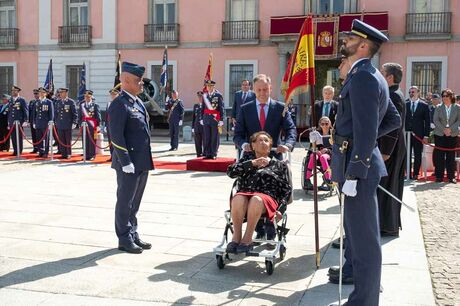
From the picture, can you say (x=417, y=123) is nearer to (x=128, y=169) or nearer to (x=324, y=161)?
(x=324, y=161)

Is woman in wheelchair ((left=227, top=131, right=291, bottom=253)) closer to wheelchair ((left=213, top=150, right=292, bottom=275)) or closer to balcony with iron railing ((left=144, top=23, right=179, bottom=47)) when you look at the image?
wheelchair ((left=213, top=150, right=292, bottom=275))

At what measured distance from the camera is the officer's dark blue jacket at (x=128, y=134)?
586 cm

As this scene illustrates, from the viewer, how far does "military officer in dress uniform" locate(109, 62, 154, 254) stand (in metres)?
5.90

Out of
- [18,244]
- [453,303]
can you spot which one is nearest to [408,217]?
[453,303]

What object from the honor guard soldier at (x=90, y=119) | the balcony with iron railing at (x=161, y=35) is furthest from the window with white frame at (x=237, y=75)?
the honor guard soldier at (x=90, y=119)

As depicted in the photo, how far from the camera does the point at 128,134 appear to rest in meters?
6.02

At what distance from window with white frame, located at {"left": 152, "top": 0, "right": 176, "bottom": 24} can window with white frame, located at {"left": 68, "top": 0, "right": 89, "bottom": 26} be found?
375 centimetres

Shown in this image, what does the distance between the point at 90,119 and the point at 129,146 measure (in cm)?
1005

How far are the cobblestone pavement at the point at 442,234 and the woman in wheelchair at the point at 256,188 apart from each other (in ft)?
5.40

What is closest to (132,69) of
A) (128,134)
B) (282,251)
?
(128,134)

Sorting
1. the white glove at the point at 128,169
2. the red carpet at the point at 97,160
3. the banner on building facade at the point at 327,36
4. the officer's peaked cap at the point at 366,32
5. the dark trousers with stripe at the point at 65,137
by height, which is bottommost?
the red carpet at the point at 97,160

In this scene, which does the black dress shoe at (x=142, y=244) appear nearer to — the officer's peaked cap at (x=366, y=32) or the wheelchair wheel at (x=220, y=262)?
the wheelchair wheel at (x=220, y=262)

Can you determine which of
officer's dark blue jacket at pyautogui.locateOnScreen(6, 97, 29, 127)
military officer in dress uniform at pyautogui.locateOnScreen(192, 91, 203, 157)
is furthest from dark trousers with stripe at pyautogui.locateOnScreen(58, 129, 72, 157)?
military officer in dress uniform at pyautogui.locateOnScreen(192, 91, 203, 157)

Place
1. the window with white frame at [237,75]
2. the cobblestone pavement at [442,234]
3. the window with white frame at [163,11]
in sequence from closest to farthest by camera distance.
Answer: the cobblestone pavement at [442,234] < the window with white frame at [237,75] < the window with white frame at [163,11]
